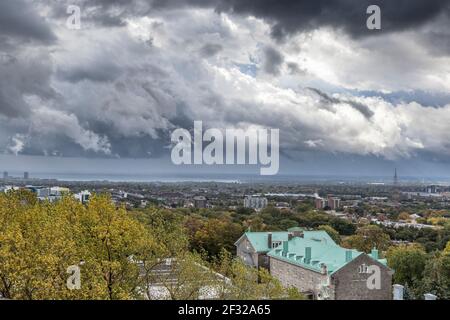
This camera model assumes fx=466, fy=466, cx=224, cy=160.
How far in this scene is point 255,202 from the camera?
123ft

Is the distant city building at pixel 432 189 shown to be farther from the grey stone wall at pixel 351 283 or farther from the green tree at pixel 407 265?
the grey stone wall at pixel 351 283

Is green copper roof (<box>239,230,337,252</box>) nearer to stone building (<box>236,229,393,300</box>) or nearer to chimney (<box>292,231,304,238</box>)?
stone building (<box>236,229,393,300</box>)

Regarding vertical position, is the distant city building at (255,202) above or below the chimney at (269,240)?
above

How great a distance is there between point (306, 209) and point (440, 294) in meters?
15.4

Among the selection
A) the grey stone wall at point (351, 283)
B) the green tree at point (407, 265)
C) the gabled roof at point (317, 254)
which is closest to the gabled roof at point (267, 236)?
the gabled roof at point (317, 254)

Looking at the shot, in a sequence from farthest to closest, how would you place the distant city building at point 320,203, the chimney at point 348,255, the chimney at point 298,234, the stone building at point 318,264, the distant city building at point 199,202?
the distant city building at point 320,203, the distant city building at point 199,202, the chimney at point 298,234, the chimney at point 348,255, the stone building at point 318,264

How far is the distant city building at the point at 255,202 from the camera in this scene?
3722 cm

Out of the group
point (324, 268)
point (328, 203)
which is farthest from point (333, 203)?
point (324, 268)

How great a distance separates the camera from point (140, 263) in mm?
13016

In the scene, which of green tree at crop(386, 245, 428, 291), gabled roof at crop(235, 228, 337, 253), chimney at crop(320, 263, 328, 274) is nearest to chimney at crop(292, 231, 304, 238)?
gabled roof at crop(235, 228, 337, 253)

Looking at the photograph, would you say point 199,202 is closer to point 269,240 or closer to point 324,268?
point 269,240

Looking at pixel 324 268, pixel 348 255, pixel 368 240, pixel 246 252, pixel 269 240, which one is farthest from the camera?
pixel 368 240

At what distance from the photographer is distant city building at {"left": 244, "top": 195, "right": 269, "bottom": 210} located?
122 ft
